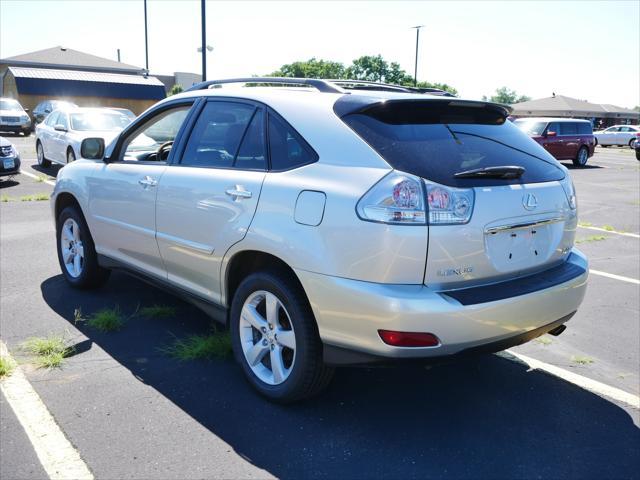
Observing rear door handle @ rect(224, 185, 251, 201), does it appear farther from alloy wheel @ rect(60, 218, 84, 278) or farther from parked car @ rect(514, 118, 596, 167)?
parked car @ rect(514, 118, 596, 167)

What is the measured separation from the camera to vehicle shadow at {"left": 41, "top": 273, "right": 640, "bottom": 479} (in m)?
2.84

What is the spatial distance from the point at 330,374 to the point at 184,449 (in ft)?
2.76

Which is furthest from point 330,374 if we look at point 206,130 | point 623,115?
point 623,115

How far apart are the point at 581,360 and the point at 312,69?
78.4 m

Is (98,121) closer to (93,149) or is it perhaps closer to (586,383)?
(93,149)

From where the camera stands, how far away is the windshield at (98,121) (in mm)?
13691

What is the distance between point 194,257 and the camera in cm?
381


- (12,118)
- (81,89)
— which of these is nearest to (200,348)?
(12,118)

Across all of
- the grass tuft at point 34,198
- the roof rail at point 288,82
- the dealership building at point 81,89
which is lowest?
the grass tuft at point 34,198

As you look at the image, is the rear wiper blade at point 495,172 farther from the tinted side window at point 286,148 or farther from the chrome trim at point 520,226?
the tinted side window at point 286,148

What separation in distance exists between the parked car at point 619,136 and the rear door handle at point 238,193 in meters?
43.6

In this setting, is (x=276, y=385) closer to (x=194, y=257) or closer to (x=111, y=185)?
(x=194, y=257)

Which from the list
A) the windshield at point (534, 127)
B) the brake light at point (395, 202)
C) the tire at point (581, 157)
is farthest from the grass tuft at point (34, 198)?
the tire at point (581, 157)

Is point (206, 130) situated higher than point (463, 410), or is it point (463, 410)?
point (206, 130)
